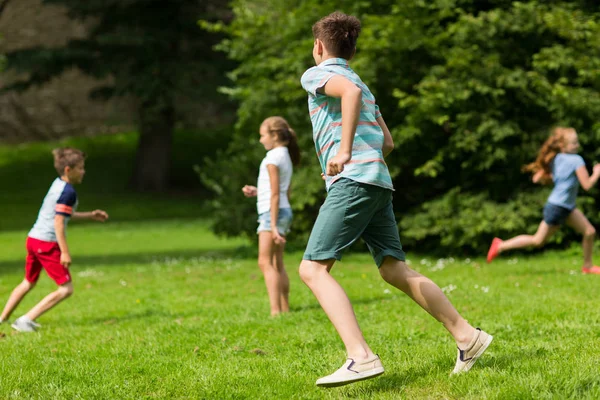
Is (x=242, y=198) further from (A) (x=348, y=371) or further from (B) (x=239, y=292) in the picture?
(A) (x=348, y=371)

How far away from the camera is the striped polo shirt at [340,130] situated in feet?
14.1

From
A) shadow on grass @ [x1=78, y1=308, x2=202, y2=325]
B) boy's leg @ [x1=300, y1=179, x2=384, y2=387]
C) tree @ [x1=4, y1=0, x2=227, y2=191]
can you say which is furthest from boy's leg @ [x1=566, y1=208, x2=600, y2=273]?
tree @ [x1=4, y1=0, x2=227, y2=191]

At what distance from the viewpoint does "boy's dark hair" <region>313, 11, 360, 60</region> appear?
439 cm

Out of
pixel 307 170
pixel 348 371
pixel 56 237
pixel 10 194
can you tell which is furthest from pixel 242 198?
pixel 10 194

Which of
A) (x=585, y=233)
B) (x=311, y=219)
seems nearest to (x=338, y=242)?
(x=585, y=233)

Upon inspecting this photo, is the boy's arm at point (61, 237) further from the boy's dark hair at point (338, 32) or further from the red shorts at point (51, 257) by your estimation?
the boy's dark hair at point (338, 32)

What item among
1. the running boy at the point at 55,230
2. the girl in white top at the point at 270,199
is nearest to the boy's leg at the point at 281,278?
the girl in white top at the point at 270,199

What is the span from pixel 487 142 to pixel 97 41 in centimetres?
1860

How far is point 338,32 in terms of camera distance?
4.39 m

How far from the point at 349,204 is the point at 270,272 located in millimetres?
3126

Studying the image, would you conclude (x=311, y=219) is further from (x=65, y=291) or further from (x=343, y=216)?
(x=343, y=216)

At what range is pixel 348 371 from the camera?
408 cm

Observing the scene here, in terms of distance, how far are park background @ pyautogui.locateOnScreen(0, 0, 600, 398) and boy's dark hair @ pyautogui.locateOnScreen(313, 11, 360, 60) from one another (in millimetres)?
1844

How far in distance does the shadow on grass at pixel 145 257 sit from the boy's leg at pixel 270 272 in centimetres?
794
